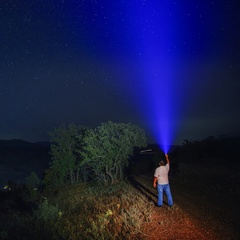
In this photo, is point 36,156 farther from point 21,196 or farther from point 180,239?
point 180,239

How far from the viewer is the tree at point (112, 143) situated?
24.5 meters

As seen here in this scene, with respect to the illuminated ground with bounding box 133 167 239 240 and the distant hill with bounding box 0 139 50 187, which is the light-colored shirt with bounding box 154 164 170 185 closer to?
the illuminated ground with bounding box 133 167 239 240

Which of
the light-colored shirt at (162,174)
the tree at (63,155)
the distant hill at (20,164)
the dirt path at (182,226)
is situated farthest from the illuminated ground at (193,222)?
the distant hill at (20,164)

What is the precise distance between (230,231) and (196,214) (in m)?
2.09

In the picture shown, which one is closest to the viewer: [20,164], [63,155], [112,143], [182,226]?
[182,226]

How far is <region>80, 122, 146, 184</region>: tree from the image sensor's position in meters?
24.5

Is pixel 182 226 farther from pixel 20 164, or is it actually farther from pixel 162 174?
pixel 20 164

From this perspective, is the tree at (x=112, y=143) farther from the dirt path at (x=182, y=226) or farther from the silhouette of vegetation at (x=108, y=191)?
the dirt path at (x=182, y=226)

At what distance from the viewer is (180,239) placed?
9641 mm

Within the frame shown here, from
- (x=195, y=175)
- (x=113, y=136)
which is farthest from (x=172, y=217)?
(x=195, y=175)

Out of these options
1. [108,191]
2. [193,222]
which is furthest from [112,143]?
[193,222]

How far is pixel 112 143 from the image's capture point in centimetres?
2516

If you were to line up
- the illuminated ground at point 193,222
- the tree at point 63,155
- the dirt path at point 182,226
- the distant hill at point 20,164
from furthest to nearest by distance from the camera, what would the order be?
the distant hill at point 20,164
the tree at point 63,155
the illuminated ground at point 193,222
the dirt path at point 182,226

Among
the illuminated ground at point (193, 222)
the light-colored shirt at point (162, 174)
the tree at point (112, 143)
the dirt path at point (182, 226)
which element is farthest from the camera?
the tree at point (112, 143)
